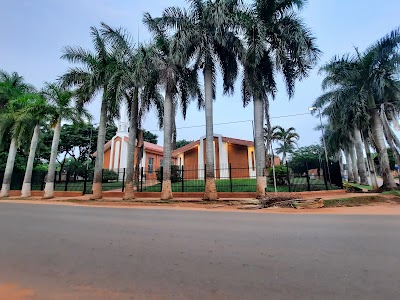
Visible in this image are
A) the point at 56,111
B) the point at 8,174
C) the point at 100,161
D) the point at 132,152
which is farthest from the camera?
the point at 8,174

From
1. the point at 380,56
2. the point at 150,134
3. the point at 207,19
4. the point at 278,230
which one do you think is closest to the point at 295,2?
the point at 207,19

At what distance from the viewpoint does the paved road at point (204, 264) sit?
2842mm

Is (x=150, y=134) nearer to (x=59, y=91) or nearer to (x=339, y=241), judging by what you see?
(x=59, y=91)

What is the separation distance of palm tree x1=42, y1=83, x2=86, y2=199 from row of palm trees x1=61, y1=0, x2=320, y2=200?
326 cm

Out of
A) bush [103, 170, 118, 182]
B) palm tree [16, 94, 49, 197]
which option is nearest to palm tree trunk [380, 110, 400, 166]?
bush [103, 170, 118, 182]

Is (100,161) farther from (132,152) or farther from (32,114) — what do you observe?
(32,114)

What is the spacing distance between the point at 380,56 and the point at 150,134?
4064 centimetres

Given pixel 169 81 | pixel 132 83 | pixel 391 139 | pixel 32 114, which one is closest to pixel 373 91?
pixel 391 139

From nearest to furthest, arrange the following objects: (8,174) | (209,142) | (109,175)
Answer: (209,142) < (8,174) < (109,175)

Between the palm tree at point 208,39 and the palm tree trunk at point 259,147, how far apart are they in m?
2.58

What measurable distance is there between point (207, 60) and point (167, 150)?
20.1 ft

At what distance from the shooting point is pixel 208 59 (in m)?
15.5

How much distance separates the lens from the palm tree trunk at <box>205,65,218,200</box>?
14.4m

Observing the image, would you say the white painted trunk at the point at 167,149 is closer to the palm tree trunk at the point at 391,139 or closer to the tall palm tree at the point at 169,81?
the tall palm tree at the point at 169,81
